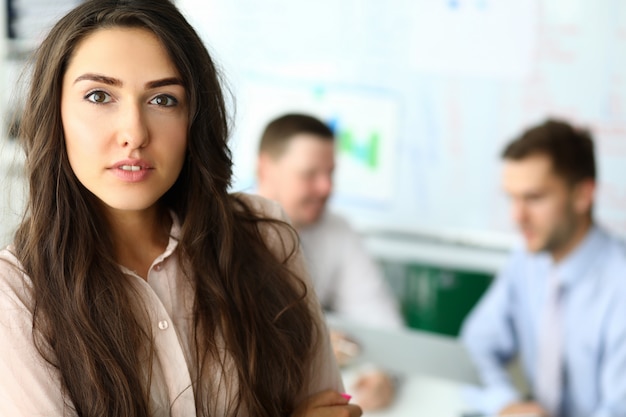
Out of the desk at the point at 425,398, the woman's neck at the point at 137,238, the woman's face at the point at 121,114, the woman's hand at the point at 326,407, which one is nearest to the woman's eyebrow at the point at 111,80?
the woman's face at the point at 121,114

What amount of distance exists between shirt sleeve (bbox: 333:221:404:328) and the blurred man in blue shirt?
0.43 m

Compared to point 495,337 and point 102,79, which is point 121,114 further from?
point 495,337

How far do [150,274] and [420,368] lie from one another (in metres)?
1.77

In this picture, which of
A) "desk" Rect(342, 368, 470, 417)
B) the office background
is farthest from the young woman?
the office background

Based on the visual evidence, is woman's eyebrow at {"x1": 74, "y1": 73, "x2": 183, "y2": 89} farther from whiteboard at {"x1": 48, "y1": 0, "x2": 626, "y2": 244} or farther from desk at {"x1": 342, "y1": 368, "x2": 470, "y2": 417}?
whiteboard at {"x1": 48, "y1": 0, "x2": 626, "y2": 244}

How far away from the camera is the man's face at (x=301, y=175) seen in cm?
311

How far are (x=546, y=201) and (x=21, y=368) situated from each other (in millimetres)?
2201

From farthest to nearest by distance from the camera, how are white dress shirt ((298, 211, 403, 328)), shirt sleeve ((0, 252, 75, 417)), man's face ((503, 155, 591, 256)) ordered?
white dress shirt ((298, 211, 403, 328)) → man's face ((503, 155, 591, 256)) → shirt sleeve ((0, 252, 75, 417))

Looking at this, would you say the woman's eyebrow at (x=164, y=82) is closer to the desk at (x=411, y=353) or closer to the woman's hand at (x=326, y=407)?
the woman's hand at (x=326, y=407)

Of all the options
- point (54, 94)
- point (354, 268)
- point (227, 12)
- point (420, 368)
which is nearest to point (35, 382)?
point (54, 94)

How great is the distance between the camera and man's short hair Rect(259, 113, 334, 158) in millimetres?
3146

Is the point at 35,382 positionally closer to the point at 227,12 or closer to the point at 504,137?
the point at 504,137

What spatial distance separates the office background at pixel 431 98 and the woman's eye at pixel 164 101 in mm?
2183

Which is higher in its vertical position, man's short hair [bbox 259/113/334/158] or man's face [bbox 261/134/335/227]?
man's short hair [bbox 259/113/334/158]
